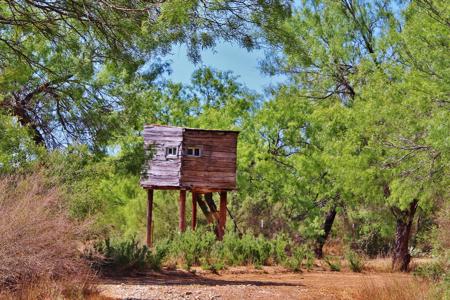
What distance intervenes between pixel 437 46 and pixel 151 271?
8486 millimetres

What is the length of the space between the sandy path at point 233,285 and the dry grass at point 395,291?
39cm

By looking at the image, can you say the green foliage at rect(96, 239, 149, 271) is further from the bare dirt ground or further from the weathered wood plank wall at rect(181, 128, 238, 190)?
the weathered wood plank wall at rect(181, 128, 238, 190)

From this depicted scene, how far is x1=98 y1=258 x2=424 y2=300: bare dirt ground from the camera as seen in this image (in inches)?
476

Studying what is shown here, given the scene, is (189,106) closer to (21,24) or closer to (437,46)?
(437,46)

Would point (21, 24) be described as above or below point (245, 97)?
below

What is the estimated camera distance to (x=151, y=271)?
54.9ft

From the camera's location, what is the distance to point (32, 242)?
9555mm

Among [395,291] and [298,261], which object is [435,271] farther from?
[298,261]

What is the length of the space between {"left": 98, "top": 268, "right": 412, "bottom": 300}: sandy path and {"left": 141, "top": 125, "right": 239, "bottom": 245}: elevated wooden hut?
5.60 meters

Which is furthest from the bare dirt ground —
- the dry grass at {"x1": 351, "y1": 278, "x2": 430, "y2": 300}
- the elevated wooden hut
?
the elevated wooden hut

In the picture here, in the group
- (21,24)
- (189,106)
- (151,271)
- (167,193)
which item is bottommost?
(151,271)

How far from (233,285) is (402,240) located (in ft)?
28.8

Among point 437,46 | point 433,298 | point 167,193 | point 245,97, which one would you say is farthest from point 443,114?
point 245,97

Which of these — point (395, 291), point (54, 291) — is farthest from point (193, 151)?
point (54, 291)
